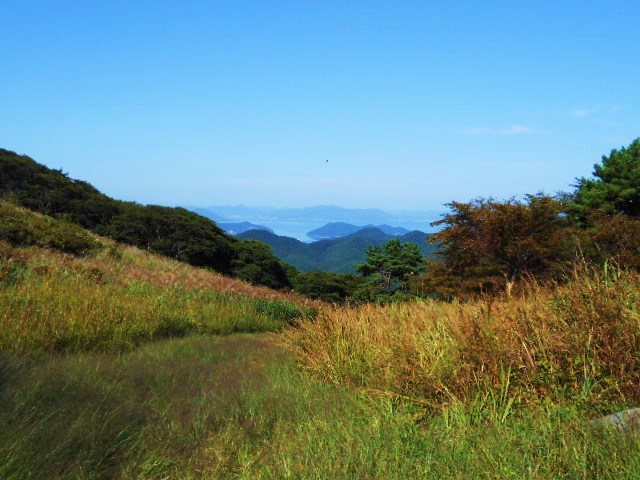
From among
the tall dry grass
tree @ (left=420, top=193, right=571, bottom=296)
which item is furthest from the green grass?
tree @ (left=420, top=193, right=571, bottom=296)

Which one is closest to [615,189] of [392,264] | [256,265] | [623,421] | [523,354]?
[392,264]

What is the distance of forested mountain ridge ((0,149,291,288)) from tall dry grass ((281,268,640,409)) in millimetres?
25368

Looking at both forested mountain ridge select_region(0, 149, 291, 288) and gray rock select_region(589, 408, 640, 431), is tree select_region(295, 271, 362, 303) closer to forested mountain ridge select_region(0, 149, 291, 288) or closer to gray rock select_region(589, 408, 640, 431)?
forested mountain ridge select_region(0, 149, 291, 288)

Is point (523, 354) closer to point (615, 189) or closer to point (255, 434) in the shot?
point (255, 434)

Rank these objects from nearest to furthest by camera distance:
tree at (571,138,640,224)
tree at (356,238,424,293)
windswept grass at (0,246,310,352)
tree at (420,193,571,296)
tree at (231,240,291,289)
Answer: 1. windswept grass at (0,246,310,352)
2. tree at (420,193,571,296)
3. tree at (571,138,640,224)
4. tree at (356,238,424,293)
5. tree at (231,240,291,289)

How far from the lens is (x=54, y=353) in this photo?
Result: 6316 mm

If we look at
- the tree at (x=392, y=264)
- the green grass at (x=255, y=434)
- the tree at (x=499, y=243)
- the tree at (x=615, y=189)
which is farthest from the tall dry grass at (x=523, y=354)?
the tree at (x=392, y=264)

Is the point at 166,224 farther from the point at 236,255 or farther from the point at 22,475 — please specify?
the point at 22,475

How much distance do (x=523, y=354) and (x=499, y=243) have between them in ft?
38.4

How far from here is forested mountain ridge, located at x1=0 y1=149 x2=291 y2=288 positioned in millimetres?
31094

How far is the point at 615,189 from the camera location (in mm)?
19516

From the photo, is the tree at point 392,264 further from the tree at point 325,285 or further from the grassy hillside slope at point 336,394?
the grassy hillside slope at point 336,394

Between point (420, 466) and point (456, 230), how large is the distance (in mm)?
13884

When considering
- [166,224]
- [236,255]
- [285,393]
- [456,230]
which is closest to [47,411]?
[285,393]
